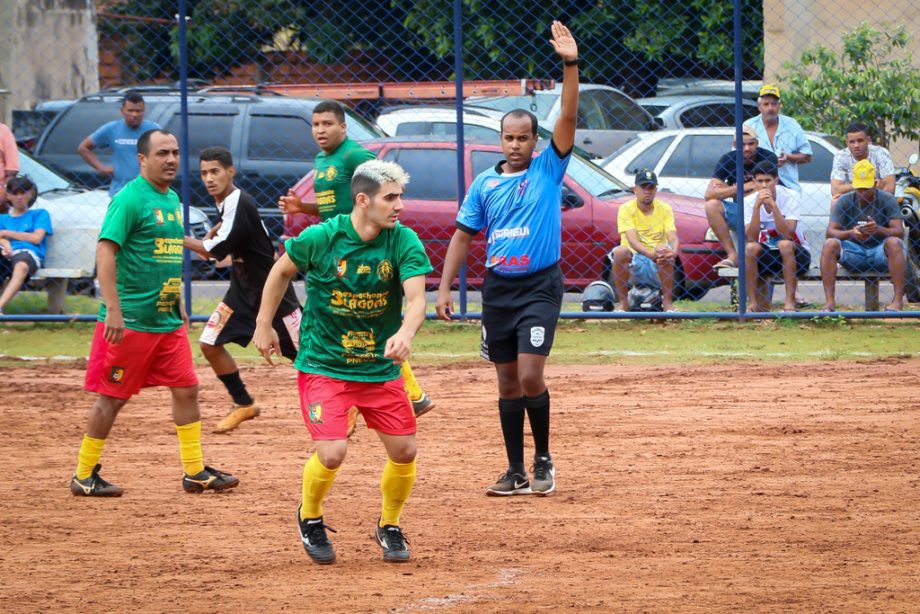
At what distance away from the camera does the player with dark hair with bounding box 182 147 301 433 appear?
28.8ft

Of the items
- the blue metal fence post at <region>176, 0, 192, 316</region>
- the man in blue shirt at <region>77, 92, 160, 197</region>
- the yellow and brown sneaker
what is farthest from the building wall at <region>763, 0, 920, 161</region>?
the yellow and brown sneaker

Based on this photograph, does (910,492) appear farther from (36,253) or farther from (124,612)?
(36,253)

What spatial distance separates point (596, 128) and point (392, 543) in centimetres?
1482

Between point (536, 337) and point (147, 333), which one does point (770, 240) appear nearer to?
point (536, 337)

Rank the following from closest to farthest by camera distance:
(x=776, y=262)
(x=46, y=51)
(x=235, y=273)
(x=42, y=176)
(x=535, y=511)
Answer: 1. (x=535, y=511)
2. (x=235, y=273)
3. (x=776, y=262)
4. (x=42, y=176)
5. (x=46, y=51)

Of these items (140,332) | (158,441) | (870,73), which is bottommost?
(158,441)

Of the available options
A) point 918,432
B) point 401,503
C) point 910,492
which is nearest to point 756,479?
point 910,492

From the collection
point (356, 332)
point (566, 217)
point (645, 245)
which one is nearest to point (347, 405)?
point (356, 332)

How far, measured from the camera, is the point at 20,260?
13523 millimetres

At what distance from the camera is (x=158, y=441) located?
9.05 m

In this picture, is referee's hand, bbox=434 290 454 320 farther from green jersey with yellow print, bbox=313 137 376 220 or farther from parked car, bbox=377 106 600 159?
parked car, bbox=377 106 600 159

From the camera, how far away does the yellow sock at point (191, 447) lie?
758cm

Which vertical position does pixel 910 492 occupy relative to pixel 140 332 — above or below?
below

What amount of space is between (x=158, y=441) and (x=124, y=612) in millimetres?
3663
